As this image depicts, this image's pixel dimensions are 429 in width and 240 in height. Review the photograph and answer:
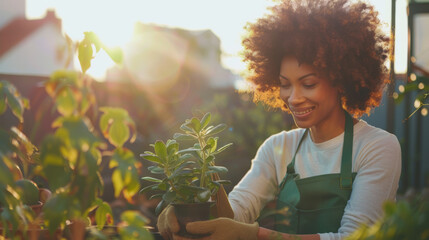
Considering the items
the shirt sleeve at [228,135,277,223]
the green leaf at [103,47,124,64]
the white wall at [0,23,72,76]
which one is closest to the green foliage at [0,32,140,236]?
the green leaf at [103,47,124,64]

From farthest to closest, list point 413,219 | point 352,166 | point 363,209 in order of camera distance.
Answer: point 352,166 < point 363,209 < point 413,219

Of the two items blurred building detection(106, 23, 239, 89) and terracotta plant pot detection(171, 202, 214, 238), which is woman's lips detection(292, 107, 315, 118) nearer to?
terracotta plant pot detection(171, 202, 214, 238)

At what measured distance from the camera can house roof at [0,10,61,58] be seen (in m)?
12.6

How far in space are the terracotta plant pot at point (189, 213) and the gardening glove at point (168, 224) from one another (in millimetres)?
16

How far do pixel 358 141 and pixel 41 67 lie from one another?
1389 cm

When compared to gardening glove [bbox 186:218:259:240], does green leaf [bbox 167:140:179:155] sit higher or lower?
higher

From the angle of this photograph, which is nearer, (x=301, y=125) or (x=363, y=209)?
(x=363, y=209)

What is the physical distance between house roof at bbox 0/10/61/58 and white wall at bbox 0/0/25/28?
0.14m

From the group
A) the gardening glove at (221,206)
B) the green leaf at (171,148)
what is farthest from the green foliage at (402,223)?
the gardening glove at (221,206)

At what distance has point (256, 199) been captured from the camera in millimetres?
1858

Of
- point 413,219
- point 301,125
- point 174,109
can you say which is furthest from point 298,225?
point 174,109

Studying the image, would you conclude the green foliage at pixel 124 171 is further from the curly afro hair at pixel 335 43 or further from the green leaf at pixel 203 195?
the curly afro hair at pixel 335 43

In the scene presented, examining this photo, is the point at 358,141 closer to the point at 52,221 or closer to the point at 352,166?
the point at 352,166

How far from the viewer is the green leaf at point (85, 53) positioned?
30.9 inches
